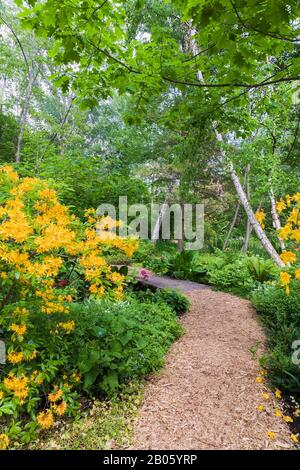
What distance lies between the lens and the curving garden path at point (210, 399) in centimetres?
234

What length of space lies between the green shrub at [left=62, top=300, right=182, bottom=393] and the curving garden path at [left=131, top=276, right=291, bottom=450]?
0.24m

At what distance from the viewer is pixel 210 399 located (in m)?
2.83

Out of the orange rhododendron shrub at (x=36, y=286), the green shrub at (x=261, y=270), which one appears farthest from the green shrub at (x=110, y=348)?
the green shrub at (x=261, y=270)

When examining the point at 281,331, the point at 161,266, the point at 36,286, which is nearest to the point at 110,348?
the point at 36,286

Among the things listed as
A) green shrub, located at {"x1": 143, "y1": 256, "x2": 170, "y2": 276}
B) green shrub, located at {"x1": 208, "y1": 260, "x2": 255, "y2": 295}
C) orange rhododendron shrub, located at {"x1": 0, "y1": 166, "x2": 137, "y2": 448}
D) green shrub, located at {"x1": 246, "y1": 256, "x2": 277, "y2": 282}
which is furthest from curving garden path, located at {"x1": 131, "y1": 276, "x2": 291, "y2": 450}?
green shrub, located at {"x1": 143, "y1": 256, "x2": 170, "y2": 276}

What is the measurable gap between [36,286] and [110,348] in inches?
40.3

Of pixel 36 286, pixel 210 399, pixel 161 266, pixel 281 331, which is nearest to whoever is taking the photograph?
pixel 36 286

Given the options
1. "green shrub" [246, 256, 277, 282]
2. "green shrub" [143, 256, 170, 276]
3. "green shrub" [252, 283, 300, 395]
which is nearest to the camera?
"green shrub" [252, 283, 300, 395]

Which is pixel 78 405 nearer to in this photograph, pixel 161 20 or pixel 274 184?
pixel 274 184

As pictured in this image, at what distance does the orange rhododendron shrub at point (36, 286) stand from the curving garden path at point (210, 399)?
32.3 inches

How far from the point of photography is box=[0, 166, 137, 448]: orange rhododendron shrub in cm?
203

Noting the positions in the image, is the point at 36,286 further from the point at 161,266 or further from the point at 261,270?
the point at 261,270

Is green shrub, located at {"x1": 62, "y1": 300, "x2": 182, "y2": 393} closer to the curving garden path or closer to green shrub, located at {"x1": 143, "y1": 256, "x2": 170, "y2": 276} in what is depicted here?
the curving garden path

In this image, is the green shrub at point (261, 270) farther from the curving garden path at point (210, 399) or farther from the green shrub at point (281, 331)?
the curving garden path at point (210, 399)
